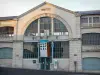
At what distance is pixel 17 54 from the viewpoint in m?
52.1

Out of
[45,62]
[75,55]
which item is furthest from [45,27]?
[75,55]

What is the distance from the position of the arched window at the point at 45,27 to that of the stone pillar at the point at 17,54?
282cm

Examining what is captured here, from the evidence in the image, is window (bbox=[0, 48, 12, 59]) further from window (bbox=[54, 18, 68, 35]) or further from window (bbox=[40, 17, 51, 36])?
window (bbox=[54, 18, 68, 35])

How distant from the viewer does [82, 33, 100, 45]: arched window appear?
49.0 meters

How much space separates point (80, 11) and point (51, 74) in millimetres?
32078

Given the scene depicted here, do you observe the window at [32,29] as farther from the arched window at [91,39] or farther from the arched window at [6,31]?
the arched window at [91,39]

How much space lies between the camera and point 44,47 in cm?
5084

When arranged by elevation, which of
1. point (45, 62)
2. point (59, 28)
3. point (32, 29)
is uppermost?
point (59, 28)

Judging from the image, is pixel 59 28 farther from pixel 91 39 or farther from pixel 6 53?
pixel 6 53

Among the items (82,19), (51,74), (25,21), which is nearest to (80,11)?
(82,19)

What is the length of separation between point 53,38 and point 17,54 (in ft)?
26.8

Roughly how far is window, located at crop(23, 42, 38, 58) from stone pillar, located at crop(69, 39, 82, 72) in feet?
24.2

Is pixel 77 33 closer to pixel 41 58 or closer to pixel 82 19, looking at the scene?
pixel 82 19

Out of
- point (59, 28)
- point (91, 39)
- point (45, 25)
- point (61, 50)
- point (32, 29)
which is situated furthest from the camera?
point (32, 29)
